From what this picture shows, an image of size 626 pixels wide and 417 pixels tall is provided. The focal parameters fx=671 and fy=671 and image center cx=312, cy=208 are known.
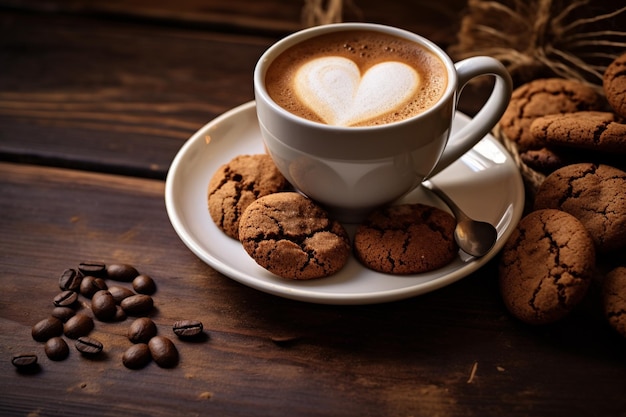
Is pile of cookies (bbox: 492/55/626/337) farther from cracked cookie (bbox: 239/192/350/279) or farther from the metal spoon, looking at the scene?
cracked cookie (bbox: 239/192/350/279)

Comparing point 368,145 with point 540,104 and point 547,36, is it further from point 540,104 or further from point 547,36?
point 547,36

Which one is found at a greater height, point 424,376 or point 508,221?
point 508,221

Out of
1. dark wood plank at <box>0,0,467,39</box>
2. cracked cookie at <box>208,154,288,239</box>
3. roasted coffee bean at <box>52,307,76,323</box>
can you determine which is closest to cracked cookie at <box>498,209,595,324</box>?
cracked cookie at <box>208,154,288,239</box>

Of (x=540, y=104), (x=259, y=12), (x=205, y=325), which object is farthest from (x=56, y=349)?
(x=259, y=12)

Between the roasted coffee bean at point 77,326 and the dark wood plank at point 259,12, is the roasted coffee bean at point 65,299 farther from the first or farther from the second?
the dark wood plank at point 259,12

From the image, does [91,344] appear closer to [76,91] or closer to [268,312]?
[268,312]

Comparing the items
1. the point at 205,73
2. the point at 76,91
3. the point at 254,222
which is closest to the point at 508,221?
the point at 254,222
